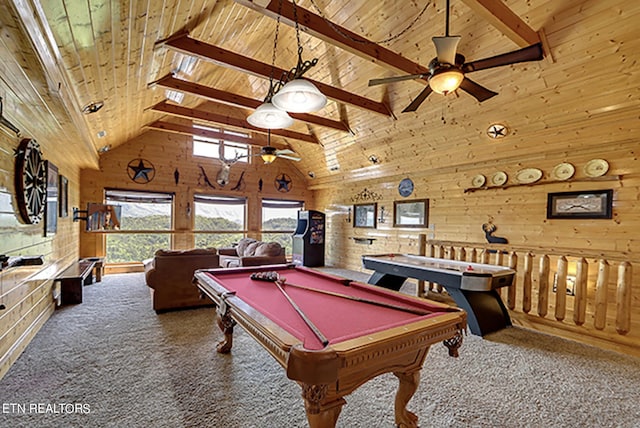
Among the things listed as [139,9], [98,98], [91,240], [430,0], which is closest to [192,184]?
[91,240]

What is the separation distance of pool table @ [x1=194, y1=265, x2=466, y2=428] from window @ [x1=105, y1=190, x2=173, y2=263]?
19.1ft

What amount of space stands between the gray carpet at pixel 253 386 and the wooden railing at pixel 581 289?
0.99 ft

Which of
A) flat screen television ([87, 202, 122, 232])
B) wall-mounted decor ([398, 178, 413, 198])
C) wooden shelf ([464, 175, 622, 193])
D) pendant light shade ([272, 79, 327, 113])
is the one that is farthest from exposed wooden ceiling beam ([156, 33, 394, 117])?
flat screen television ([87, 202, 122, 232])

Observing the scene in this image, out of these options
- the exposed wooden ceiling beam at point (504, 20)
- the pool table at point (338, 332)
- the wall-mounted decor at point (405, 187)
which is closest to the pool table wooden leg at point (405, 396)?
the pool table at point (338, 332)

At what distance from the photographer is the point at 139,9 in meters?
2.14

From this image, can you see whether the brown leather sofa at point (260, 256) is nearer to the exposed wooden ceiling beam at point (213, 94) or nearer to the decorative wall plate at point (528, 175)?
the exposed wooden ceiling beam at point (213, 94)

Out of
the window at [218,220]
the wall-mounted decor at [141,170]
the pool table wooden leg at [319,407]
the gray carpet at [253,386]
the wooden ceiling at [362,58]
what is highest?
the wooden ceiling at [362,58]

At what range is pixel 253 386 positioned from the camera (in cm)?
224

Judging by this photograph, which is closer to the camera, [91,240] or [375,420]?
[375,420]

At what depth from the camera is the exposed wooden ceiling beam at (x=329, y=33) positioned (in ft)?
8.47

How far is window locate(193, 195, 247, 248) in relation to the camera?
7.88 m

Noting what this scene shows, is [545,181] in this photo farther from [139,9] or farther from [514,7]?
[139,9]

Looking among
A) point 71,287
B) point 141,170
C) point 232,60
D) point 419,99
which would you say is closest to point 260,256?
point 71,287

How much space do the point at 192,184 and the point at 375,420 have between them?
725cm
